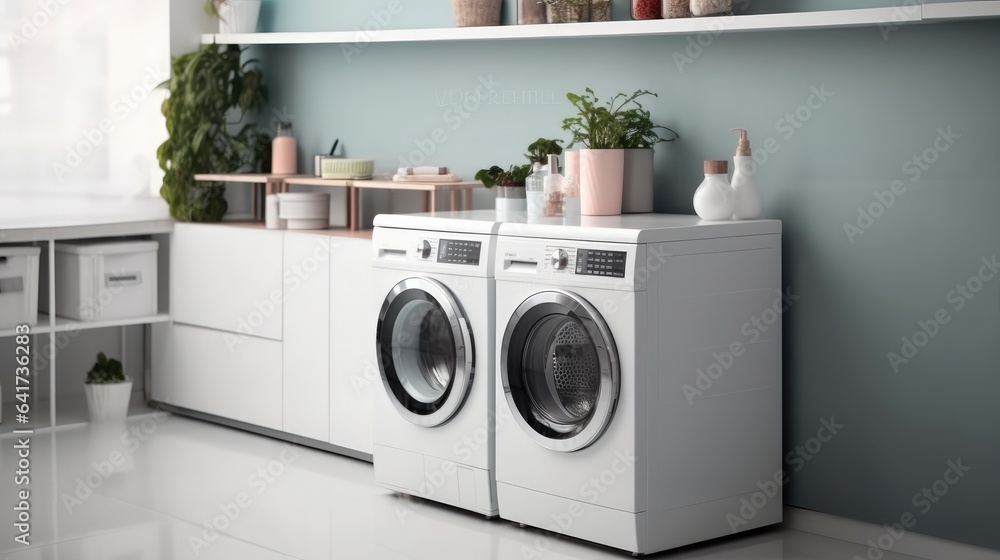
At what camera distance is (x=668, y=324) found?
10.9ft

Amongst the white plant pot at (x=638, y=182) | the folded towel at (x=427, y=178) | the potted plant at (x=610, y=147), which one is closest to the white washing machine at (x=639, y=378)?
the potted plant at (x=610, y=147)

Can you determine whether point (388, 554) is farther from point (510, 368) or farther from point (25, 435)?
point (25, 435)

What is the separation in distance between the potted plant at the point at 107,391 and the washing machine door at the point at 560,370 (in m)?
2.27

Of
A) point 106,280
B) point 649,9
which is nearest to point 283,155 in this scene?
point 106,280

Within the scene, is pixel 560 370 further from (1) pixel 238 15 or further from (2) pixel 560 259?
(1) pixel 238 15

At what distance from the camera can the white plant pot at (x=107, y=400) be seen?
5.06 meters

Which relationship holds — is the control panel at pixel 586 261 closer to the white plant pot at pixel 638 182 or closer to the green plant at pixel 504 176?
the white plant pot at pixel 638 182

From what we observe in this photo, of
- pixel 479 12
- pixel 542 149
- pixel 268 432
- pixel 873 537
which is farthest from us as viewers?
pixel 268 432

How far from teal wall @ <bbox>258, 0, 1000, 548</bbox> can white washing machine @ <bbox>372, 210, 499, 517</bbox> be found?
754 mm

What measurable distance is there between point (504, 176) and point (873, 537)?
67.1 inches

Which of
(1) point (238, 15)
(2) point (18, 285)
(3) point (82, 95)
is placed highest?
(1) point (238, 15)

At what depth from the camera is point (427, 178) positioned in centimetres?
444

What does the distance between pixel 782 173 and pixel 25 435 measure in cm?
326

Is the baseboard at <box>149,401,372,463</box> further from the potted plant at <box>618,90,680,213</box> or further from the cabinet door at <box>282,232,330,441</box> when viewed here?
the potted plant at <box>618,90,680,213</box>
